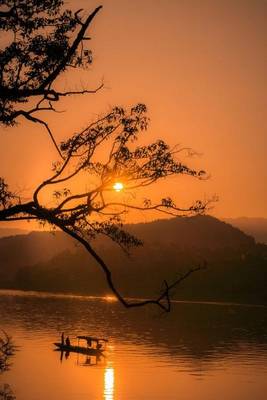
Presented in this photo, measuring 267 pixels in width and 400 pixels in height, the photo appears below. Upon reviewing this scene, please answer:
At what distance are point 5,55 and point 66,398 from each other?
46.2 metres

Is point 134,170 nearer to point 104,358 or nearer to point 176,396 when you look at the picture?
point 176,396

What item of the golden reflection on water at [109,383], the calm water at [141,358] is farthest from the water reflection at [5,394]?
the golden reflection on water at [109,383]

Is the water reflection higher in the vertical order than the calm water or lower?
lower

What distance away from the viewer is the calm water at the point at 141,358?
A: 6688 centimetres

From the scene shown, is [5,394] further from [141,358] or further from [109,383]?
[141,358]

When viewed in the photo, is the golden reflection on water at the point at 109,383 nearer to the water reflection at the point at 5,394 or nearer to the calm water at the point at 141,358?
the calm water at the point at 141,358

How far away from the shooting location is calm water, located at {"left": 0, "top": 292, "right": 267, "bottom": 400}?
66.9 meters

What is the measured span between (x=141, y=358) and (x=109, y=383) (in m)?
20.6

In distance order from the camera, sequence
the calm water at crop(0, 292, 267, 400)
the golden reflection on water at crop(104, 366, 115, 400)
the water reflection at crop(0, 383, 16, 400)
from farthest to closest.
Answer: the calm water at crop(0, 292, 267, 400)
the golden reflection on water at crop(104, 366, 115, 400)
the water reflection at crop(0, 383, 16, 400)

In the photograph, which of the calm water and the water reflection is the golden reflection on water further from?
the water reflection

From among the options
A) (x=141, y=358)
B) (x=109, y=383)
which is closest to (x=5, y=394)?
(x=109, y=383)

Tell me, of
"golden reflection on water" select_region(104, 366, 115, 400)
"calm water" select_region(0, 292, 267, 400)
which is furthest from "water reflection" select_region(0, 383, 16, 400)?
"golden reflection on water" select_region(104, 366, 115, 400)

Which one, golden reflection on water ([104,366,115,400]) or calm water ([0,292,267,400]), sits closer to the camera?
golden reflection on water ([104,366,115,400])

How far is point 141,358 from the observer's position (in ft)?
298
